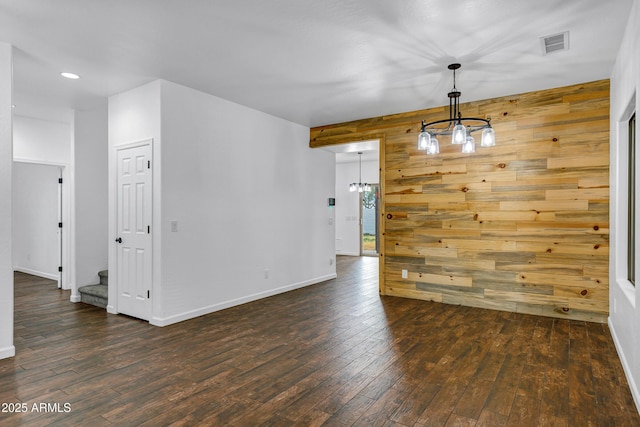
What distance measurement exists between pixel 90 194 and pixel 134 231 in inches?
→ 77.0

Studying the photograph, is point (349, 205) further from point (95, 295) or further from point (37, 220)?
point (37, 220)

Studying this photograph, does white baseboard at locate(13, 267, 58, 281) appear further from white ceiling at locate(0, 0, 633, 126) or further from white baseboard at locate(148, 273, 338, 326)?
white baseboard at locate(148, 273, 338, 326)

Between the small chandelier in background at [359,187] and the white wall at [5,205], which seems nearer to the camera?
the white wall at [5,205]

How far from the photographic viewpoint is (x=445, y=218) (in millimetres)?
5254

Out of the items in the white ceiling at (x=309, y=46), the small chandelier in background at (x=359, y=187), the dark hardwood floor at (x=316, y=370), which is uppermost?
the white ceiling at (x=309, y=46)

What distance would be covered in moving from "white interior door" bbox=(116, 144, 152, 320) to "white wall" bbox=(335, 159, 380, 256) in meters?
7.07

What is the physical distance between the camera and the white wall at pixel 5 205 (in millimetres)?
3285

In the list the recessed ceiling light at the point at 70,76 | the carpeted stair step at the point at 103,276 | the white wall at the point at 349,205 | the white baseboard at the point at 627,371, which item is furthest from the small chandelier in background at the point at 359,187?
→ the recessed ceiling light at the point at 70,76

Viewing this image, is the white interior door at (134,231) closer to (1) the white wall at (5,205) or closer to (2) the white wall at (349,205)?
(1) the white wall at (5,205)

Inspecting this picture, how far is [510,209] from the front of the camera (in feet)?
15.7

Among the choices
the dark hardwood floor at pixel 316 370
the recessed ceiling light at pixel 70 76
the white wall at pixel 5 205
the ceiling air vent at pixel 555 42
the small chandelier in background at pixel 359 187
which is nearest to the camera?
the dark hardwood floor at pixel 316 370

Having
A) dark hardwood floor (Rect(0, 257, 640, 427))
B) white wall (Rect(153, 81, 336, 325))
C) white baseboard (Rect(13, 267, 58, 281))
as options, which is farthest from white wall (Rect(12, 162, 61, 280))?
white wall (Rect(153, 81, 336, 325))

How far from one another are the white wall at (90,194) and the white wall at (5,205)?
222 centimetres

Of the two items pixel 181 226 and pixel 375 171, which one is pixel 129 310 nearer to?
pixel 181 226
